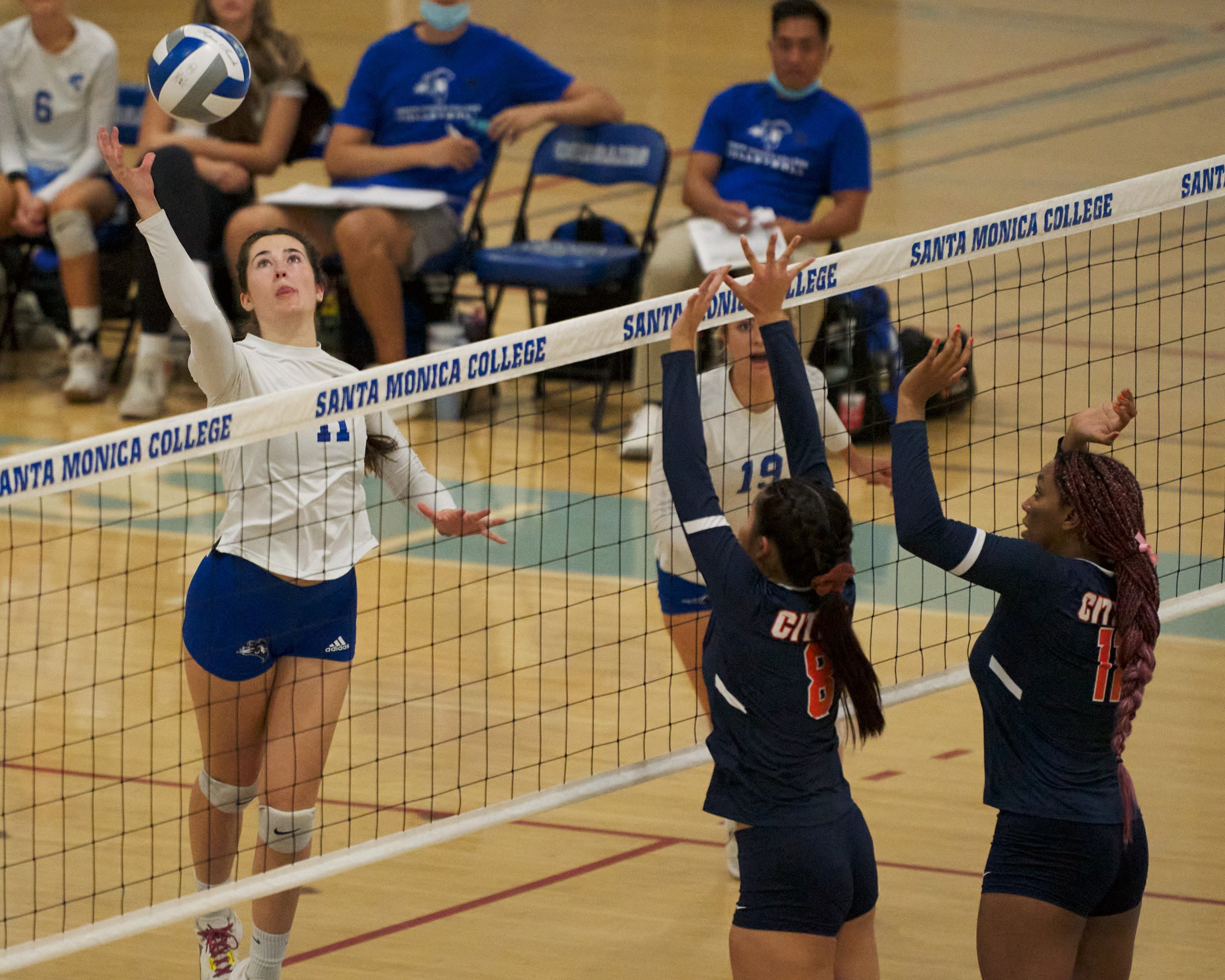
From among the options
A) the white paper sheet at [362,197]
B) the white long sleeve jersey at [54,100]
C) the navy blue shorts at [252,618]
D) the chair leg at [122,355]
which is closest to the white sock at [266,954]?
the navy blue shorts at [252,618]

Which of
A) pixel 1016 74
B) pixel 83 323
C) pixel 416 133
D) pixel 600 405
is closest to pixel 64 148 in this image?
pixel 83 323

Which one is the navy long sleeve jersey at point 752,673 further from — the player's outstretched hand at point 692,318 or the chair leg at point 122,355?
the chair leg at point 122,355

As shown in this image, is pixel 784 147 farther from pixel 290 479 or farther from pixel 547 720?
pixel 290 479

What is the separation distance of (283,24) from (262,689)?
552 inches

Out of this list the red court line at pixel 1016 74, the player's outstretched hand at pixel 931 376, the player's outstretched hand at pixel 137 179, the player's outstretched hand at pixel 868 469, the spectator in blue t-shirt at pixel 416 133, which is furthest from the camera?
the red court line at pixel 1016 74

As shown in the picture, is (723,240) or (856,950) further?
(723,240)

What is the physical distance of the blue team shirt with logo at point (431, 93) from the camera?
841 centimetres

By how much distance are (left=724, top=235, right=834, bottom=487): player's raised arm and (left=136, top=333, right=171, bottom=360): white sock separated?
5.40 m

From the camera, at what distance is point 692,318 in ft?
11.2

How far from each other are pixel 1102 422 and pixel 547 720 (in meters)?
2.38

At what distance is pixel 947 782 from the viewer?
17.1 feet

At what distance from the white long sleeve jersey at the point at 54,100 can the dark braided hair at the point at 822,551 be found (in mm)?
6343

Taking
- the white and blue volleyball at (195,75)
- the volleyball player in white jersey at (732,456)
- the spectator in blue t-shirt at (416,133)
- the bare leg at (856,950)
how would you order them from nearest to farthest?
the bare leg at (856,950)
the volleyball player in white jersey at (732,456)
the white and blue volleyball at (195,75)
the spectator in blue t-shirt at (416,133)

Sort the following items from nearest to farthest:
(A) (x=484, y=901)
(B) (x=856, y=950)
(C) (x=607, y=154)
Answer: (B) (x=856, y=950) → (A) (x=484, y=901) → (C) (x=607, y=154)
